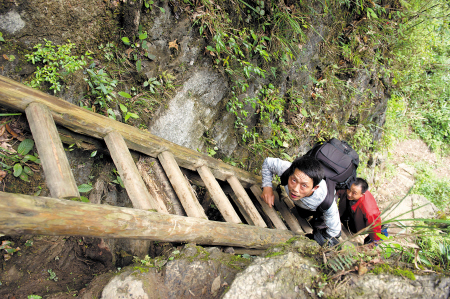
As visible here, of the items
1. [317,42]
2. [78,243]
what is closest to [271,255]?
[78,243]

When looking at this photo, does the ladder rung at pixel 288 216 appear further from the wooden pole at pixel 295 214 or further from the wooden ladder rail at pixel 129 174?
the wooden ladder rail at pixel 129 174

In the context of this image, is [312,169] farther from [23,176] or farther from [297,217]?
[23,176]

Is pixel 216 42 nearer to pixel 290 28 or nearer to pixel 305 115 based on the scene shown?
pixel 290 28

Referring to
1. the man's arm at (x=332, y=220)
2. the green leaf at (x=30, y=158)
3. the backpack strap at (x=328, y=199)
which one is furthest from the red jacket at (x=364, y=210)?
the green leaf at (x=30, y=158)

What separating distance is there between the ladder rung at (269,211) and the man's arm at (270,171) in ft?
0.33

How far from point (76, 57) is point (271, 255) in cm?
302

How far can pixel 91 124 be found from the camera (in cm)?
266

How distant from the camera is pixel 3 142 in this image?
7.97 ft

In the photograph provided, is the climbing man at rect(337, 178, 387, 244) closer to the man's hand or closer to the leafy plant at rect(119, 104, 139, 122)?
the man's hand

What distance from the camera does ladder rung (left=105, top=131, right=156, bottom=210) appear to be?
2.36m

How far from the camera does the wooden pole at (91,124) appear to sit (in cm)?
231

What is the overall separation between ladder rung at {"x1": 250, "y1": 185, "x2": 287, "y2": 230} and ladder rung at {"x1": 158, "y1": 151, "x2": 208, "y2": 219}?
139cm

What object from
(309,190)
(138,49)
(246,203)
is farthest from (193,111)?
(309,190)

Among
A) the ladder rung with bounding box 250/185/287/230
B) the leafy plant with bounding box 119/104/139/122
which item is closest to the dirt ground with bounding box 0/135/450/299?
the leafy plant with bounding box 119/104/139/122
